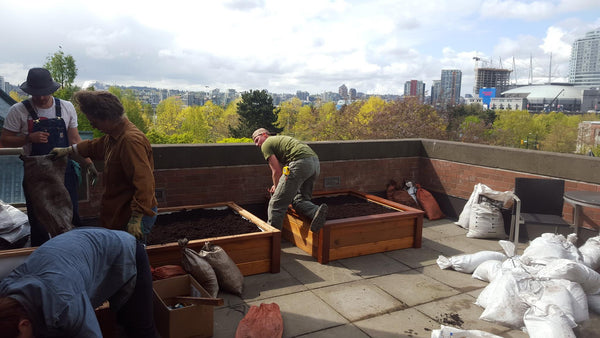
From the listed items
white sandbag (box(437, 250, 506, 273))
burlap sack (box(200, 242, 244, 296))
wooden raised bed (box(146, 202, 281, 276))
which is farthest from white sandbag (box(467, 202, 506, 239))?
burlap sack (box(200, 242, 244, 296))

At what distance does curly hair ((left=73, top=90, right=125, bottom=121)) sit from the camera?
3.15 m

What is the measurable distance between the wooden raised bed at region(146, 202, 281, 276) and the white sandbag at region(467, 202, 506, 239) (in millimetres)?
3456

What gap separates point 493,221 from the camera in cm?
674

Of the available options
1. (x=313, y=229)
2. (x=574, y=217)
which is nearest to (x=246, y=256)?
(x=313, y=229)

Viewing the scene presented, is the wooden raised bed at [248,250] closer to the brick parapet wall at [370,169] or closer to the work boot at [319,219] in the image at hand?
the work boot at [319,219]

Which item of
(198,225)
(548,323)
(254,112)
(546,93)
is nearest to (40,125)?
(198,225)

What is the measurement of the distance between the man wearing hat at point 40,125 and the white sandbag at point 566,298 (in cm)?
440

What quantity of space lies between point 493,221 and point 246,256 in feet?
13.2

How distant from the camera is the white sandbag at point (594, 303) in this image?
4270mm

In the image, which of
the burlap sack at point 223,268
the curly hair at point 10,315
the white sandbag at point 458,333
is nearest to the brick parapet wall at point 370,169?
the burlap sack at point 223,268

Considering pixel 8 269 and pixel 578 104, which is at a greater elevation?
pixel 578 104

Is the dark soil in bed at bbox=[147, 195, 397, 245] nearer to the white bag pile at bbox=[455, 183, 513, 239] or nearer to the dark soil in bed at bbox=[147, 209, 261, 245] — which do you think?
the dark soil in bed at bbox=[147, 209, 261, 245]

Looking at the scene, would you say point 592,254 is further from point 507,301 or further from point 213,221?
point 213,221

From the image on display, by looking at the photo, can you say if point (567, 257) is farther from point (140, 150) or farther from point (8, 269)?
point (8, 269)
